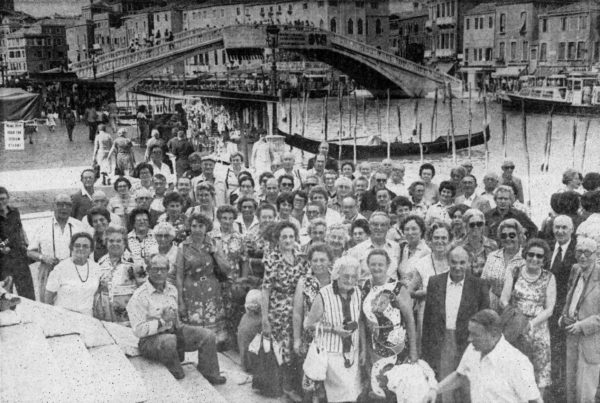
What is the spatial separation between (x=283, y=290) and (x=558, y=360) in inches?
63.3

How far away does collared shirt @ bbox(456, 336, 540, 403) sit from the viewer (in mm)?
2844

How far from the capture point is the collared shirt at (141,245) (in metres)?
4.34

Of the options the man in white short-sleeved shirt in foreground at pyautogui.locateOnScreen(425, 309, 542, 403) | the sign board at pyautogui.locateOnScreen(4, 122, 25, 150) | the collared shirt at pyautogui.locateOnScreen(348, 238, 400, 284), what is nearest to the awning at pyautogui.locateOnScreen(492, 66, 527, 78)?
the sign board at pyautogui.locateOnScreen(4, 122, 25, 150)

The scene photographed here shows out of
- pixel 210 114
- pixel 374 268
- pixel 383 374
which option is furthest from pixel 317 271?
pixel 210 114

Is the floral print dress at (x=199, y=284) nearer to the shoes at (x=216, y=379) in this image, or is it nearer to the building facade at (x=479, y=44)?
the shoes at (x=216, y=379)

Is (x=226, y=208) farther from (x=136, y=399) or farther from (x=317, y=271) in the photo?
(x=136, y=399)

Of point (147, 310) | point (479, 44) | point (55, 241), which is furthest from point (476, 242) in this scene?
point (479, 44)

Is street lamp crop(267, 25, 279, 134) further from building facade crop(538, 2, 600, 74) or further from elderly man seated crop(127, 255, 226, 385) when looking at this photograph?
building facade crop(538, 2, 600, 74)

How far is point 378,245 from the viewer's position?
422cm

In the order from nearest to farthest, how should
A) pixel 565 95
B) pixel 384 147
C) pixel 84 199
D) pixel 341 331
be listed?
pixel 341 331
pixel 84 199
pixel 384 147
pixel 565 95

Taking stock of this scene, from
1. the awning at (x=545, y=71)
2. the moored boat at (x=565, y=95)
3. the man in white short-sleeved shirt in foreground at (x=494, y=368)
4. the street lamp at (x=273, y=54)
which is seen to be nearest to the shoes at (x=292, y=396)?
the man in white short-sleeved shirt in foreground at (x=494, y=368)

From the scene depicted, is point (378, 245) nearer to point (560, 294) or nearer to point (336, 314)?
point (336, 314)

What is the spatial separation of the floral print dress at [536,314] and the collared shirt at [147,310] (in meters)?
1.88

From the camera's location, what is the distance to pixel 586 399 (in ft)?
11.9
